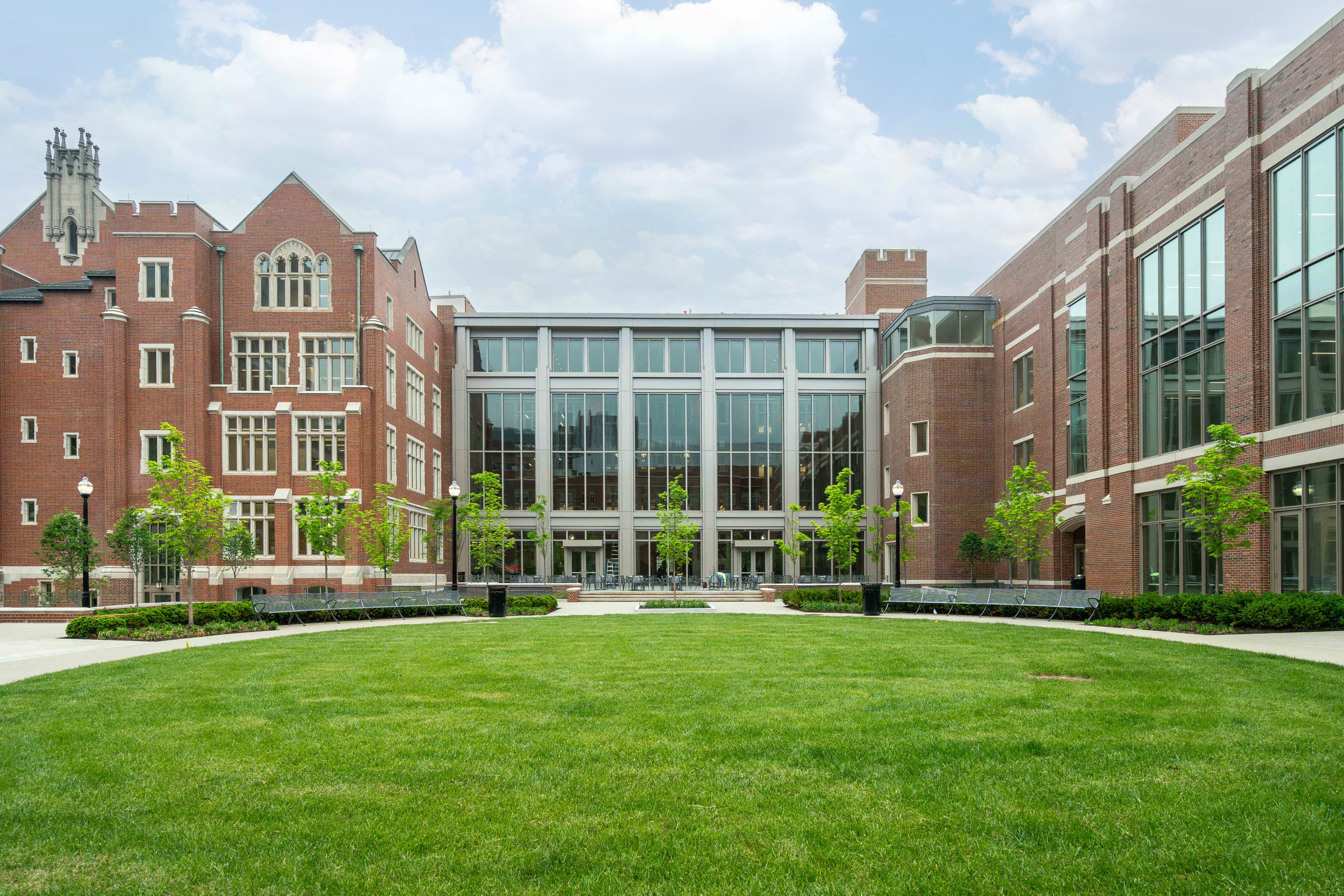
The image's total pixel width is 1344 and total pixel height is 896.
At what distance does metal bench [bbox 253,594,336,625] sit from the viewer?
24.7 m

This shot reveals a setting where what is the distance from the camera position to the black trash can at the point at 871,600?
2812cm

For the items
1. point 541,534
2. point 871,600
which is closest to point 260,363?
point 541,534

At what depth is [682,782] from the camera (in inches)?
266

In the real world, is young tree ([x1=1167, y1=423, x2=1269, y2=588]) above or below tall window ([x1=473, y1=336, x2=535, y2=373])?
below

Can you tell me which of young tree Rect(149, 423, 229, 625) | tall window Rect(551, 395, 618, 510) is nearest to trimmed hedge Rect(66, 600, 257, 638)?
young tree Rect(149, 423, 229, 625)

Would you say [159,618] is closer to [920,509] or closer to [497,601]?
[497,601]

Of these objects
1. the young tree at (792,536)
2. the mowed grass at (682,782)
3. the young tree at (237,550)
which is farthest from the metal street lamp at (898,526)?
the young tree at (237,550)

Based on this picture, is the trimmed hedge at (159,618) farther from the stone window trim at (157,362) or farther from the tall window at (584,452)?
the tall window at (584,452)

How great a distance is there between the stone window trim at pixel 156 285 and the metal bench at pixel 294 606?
19.0m

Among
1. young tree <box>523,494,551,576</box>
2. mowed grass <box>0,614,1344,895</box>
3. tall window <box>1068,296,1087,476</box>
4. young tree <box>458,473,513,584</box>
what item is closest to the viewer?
mowed grass <box>0,614,1344,895</box>

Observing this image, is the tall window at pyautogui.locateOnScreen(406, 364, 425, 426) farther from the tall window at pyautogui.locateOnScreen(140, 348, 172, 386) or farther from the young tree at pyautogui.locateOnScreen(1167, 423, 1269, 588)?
the young tree at pyautogui.locateOnScreen(1167, 423, 1269, 588)

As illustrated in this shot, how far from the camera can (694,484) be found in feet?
173

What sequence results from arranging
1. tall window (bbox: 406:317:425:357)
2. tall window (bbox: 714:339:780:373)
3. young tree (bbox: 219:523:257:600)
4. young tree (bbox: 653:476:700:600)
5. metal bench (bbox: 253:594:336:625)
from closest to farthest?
metal bench (bbox: 253:594:336:625), young tree (bbox: 219:523:257:600), young tree (bbox: 653:476:700:600), tall window (bbox: 406:317:425:357), tall window (bbox: 714:339:780:373)

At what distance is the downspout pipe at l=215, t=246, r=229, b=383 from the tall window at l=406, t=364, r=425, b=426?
7808 millimetres
